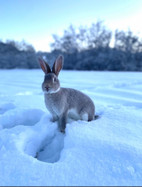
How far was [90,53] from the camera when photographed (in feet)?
53.1

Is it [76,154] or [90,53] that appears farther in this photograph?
[90,53]

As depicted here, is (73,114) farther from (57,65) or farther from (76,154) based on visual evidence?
(76,154)

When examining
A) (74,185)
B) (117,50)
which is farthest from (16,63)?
(74,185)

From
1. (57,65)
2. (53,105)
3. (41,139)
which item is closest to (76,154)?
(41,139)

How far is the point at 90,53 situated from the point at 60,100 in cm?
1539

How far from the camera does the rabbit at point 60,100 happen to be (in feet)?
5.42

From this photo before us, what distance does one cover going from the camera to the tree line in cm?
1423

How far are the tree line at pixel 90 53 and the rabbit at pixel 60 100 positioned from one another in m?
12.1

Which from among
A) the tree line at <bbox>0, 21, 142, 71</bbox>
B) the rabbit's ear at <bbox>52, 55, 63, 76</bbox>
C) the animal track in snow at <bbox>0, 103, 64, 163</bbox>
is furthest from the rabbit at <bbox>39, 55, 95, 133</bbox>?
the tree line at <bbox>0, 21, 142, 71</bbox>

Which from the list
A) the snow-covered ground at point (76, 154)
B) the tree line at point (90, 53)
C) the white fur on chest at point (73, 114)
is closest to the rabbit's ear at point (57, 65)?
the white fur on chest at point (73, 114)

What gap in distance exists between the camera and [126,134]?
145 centimetres

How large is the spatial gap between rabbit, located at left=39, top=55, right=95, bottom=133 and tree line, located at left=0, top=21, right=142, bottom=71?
12064 millimetres

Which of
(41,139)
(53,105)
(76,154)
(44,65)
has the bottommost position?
(41,139)

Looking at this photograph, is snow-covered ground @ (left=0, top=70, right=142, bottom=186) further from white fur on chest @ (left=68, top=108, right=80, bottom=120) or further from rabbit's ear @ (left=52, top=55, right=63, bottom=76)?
rabbit's ear @ (left=52, top=55, right=63, bottom=76)
